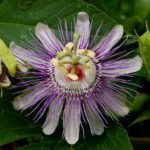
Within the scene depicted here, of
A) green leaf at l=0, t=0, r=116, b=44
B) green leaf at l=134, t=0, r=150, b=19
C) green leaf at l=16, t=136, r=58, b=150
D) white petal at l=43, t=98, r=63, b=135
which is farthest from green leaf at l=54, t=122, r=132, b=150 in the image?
green leaf at l=134, t=0, r=150, b=19

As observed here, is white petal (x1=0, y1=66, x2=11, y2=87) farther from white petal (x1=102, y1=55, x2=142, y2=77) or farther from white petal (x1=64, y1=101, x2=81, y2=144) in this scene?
white petal (x1=102, y1=55, x2=142, y2=77)

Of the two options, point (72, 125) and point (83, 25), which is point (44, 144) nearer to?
point (72, 125)

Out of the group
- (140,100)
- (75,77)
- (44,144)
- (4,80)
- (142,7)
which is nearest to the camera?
(4,80)

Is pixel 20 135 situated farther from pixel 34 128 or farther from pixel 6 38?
pixel 6 38

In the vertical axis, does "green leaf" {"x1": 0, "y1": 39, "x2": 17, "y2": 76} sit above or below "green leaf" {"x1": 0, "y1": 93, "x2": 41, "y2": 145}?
above

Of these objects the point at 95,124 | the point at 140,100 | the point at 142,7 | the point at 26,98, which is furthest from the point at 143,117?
the point at 142,7

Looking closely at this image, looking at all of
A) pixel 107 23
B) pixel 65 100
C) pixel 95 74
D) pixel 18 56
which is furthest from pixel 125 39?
pixel 18 56

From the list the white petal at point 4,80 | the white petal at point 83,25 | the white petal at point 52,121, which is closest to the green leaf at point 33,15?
the white petal at point 83,25
